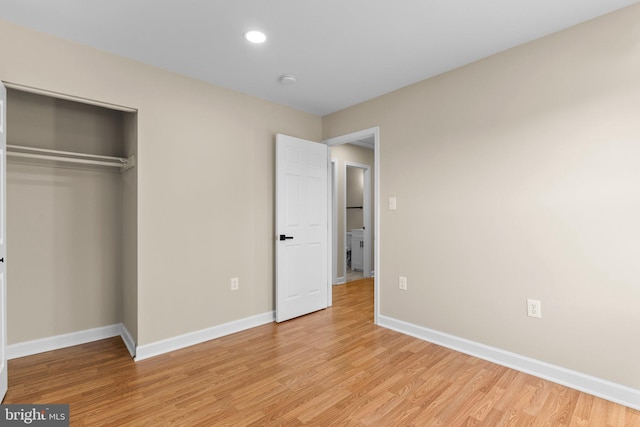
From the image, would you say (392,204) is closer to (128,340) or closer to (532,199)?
(532,199)

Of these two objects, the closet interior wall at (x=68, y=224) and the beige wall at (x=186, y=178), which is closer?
the beige wall at (x=186, y=178)

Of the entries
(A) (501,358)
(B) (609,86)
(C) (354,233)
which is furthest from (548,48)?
(C) (354,233)

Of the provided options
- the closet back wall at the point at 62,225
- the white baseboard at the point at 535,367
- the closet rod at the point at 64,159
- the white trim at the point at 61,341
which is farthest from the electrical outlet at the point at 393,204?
the white trim at the point at 61,341

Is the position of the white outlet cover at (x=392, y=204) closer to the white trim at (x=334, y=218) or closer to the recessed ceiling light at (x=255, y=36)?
the recessed ceiling light at (x=255, y=36)

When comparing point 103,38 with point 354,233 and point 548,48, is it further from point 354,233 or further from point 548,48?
point 354,233

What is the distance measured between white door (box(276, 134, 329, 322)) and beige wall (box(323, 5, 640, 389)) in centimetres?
104

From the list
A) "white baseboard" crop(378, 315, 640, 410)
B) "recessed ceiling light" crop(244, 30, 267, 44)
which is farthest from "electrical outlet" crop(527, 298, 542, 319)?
"recessed ceiling light" crop(244, 30, 267, 44)

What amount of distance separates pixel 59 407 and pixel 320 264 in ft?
8.64

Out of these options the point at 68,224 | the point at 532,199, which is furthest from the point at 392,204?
the point at 68,224

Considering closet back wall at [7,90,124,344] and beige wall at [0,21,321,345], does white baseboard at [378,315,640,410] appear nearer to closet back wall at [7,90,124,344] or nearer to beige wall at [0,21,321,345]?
beige wall at [0,21,321,345]

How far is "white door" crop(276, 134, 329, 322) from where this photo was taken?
138 inches

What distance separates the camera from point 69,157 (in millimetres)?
2857

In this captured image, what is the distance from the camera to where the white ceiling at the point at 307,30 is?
77.1 inches

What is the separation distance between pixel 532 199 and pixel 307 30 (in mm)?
2065
